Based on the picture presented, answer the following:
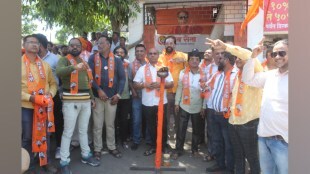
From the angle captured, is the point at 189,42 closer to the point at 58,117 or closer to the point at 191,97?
the point at 191,97

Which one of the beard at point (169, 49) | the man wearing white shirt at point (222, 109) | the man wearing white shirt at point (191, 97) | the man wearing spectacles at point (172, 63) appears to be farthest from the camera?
the beard at point (169, 49)

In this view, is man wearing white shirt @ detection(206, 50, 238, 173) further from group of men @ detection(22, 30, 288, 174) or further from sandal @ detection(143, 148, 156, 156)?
sandal @ detection(143, 148, 156, 156)

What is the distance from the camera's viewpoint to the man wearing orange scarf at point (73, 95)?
5359 mm

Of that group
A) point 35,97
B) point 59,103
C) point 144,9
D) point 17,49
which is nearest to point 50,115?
point 35,97

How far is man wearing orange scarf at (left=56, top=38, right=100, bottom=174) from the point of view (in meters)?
5.36

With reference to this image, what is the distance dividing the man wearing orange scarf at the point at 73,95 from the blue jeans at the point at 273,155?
2824mm

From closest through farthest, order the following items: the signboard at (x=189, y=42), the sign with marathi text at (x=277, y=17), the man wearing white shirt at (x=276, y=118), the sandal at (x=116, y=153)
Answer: the man wearing white shirt at (x=276, y=118) → the sandal at (x=116, y=153) → the sign with marathi text at (x=277, y=17) → the signboard at (x=189, y=42)

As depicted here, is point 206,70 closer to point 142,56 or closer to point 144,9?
point 142,56

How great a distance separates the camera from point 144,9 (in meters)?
10.2

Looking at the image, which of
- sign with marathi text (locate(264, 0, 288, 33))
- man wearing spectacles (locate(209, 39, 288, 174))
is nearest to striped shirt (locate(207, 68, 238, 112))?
man wearing spectacles (locate(209, 39, 288, 174))

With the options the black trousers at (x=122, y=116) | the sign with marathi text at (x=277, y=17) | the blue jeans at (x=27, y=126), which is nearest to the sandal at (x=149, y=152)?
the black trousers at (x=122, y=116)

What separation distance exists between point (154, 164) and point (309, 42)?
16.5ft

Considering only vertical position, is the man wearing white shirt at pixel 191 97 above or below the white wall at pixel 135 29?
below

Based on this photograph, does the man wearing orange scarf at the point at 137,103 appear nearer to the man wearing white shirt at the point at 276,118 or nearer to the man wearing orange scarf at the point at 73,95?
the man wearing orange scarf at the point at 73,95
